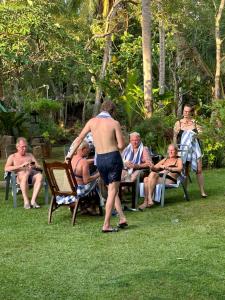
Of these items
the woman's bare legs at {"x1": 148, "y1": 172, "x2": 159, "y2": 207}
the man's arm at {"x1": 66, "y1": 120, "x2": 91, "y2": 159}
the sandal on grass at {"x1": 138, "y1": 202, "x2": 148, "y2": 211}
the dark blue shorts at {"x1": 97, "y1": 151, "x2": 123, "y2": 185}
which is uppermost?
the man's arm at {"x1": 66, "y1": 120, "x2": 91, "y2": 159}

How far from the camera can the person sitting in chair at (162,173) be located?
8704 mm

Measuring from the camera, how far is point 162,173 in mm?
8914

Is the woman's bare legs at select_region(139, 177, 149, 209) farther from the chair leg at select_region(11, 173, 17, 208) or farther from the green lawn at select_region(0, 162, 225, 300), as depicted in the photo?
the chair leg at select_region(11, 173, 17, 208)

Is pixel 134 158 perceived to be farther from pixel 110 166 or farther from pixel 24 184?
pixel 110 166

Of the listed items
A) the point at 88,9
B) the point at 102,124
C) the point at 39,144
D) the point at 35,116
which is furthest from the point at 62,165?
the point at 88,9

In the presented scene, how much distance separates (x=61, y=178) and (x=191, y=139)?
2.80 meters

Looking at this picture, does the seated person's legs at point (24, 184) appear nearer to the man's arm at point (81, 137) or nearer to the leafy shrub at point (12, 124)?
the man's arm at point (81, 137)

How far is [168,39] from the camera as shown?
972 inches

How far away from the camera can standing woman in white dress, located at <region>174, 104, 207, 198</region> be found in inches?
375

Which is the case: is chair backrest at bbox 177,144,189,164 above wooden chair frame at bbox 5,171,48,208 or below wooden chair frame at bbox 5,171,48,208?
above

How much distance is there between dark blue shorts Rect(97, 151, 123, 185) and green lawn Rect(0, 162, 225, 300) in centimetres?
64

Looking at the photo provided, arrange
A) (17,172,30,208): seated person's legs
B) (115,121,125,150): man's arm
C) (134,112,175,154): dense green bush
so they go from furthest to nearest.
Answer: (134,112,175,154): dense green bush, (17,172,30,208): seated person's legs, (115,121,125,150): man's arm

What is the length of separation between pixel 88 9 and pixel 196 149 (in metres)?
22.1

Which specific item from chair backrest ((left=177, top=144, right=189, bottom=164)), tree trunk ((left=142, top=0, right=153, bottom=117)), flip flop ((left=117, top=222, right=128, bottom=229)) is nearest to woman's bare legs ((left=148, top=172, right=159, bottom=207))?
chair backrest ((left=177, top=144, right=189, bottom=164))
